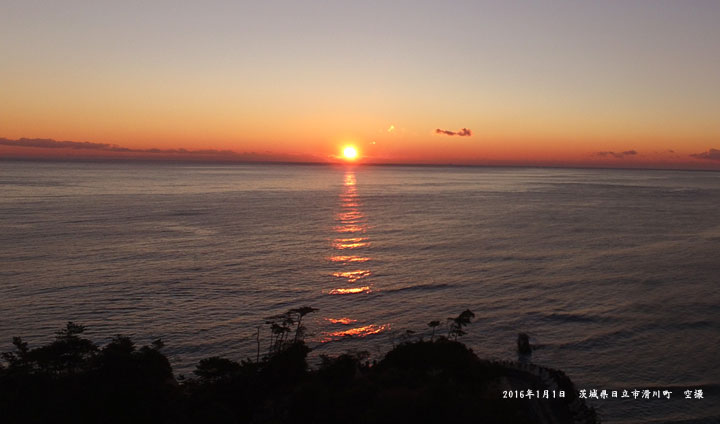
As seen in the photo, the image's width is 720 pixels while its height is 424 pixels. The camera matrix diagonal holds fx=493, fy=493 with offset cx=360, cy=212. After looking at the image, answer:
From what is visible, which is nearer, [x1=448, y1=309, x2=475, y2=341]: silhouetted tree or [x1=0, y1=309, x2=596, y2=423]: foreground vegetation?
[x1=0, y1=309, x2=596, y2=423]: foreground vegetation

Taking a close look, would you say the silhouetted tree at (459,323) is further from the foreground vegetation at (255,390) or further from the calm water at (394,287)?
the foreground vegetation at (255,390)

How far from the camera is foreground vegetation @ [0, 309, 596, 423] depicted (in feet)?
74.9

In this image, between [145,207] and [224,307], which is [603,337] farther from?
[145,207]

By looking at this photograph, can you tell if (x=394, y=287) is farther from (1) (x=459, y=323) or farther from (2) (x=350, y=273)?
(1) (x=459, y=323)

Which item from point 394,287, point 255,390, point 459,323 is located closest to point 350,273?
point 394,287

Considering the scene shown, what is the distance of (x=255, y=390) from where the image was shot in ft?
96.7

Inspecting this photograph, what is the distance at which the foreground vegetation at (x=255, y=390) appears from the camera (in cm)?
2284

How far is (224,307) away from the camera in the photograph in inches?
1892

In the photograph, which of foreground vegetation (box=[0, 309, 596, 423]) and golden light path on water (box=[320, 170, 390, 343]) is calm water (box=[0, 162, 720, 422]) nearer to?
golden light path on water (box=[320, 170, 390, 343])

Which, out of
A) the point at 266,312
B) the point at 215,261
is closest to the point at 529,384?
the point at 266,312

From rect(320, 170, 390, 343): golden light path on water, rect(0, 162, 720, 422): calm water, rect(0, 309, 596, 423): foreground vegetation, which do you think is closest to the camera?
rect(0, 309, 596, 423): foreground vegetation

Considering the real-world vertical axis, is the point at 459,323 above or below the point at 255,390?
above

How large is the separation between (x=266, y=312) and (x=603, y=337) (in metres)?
30.2

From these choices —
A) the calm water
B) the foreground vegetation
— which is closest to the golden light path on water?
the calm water
